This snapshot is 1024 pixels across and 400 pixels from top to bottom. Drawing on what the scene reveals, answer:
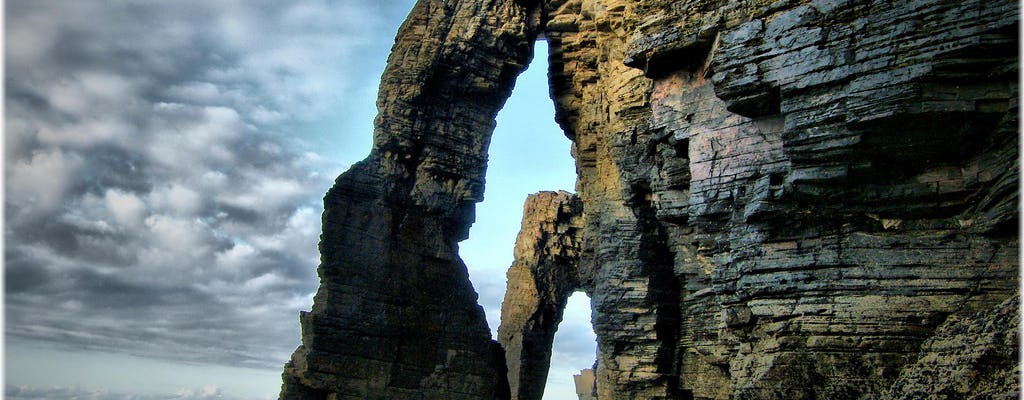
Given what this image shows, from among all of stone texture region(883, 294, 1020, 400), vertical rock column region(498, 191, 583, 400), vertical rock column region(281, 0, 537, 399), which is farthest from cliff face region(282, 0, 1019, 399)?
vertical rock column region(498, 191, 583, 400)

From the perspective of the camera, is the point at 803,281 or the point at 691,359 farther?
the point at 691,359

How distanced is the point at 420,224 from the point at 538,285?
695 centimetres

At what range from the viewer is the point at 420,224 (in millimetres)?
28516

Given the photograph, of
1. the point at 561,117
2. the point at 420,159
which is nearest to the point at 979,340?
the point at 561,117

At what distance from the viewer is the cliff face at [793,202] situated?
10.6 meters

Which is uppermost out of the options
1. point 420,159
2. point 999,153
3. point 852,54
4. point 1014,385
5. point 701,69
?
point 420,159

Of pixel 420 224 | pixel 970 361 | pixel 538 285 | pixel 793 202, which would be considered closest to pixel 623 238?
pixel 420 224

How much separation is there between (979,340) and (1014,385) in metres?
0.85

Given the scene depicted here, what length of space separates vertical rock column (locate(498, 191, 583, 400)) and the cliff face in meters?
8.16

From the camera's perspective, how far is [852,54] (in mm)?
11492

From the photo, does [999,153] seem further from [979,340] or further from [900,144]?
[979,340]

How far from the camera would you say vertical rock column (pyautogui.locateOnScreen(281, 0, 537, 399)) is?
2644 centimetres

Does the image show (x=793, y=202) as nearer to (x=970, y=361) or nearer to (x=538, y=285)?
(x=970, y=361)

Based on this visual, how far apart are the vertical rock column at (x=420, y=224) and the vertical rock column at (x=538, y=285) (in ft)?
14.2
